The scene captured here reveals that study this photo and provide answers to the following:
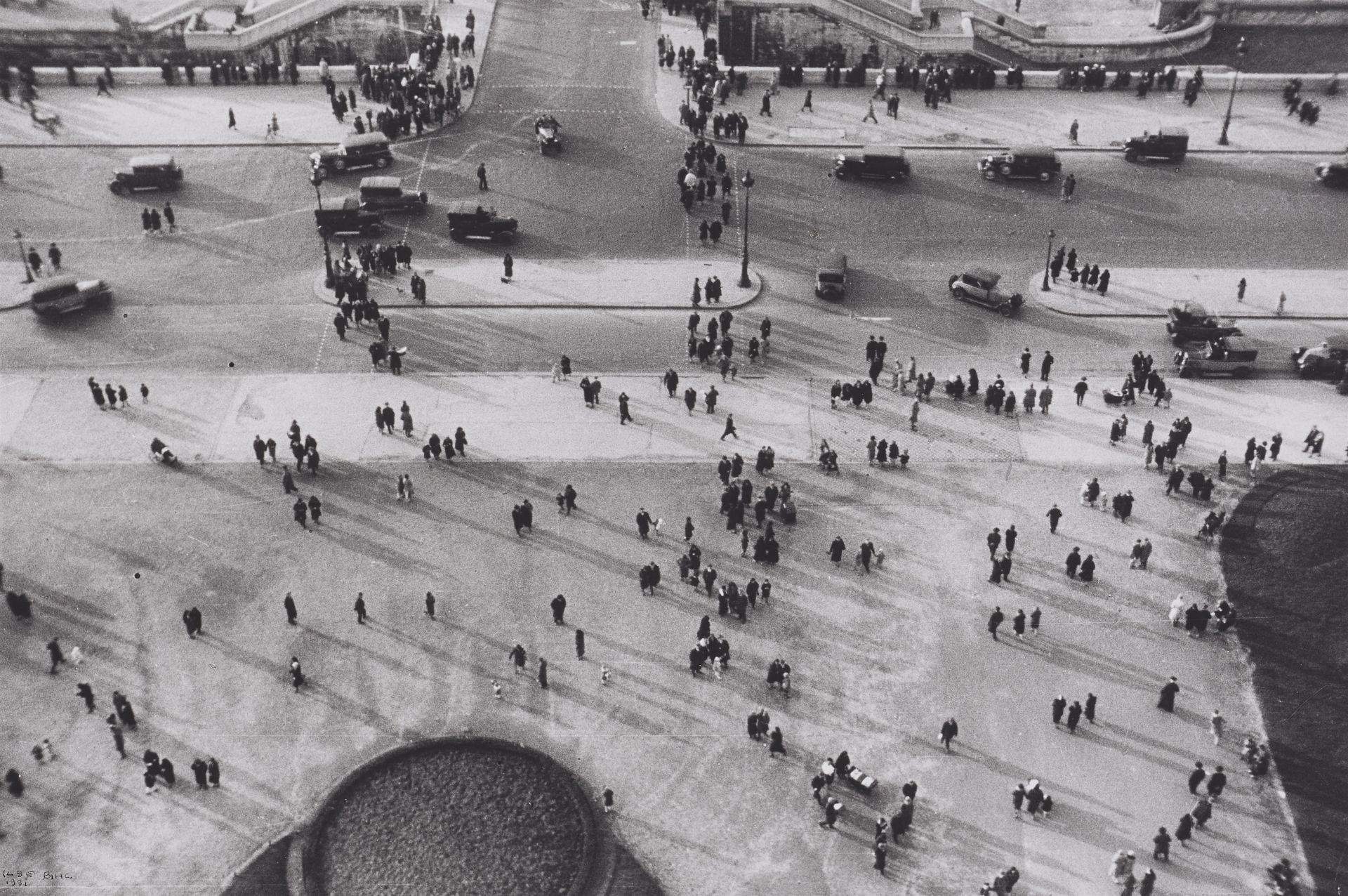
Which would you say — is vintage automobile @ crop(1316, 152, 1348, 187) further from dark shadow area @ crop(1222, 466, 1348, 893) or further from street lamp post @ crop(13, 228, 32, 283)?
street lamp post @ crop(13, 228, 32, 283)

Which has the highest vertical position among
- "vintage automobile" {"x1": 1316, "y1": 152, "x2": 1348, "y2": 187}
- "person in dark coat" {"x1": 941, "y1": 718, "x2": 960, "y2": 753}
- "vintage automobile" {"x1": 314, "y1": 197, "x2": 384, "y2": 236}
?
"vintage automobile" {"x1": 1316, "y1": 152, "x2": 1348, "y2": 187}

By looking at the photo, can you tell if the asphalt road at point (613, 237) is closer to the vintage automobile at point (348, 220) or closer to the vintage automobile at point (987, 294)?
the vintage automobile at point (987, 294)

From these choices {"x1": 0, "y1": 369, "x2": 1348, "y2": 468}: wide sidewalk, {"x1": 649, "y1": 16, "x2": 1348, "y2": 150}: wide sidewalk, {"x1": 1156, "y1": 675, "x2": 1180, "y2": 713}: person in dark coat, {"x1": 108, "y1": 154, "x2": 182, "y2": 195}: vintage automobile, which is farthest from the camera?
{"x1": 649, "y1": 16, "x2": 1348, "y2": 150}: wide sidewalk

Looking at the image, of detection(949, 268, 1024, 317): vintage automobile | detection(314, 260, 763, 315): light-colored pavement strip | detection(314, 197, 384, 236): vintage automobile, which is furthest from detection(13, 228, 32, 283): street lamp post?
detection(949, 268, 1024, 317): vintage automobile

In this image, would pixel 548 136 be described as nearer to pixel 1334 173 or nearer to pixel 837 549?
pixel 837 549

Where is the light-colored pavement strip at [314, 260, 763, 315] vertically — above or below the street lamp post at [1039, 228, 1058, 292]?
below

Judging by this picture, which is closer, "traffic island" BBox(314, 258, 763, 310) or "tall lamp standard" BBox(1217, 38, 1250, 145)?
"traffic island" BBox(314, 258, 763, 310)
